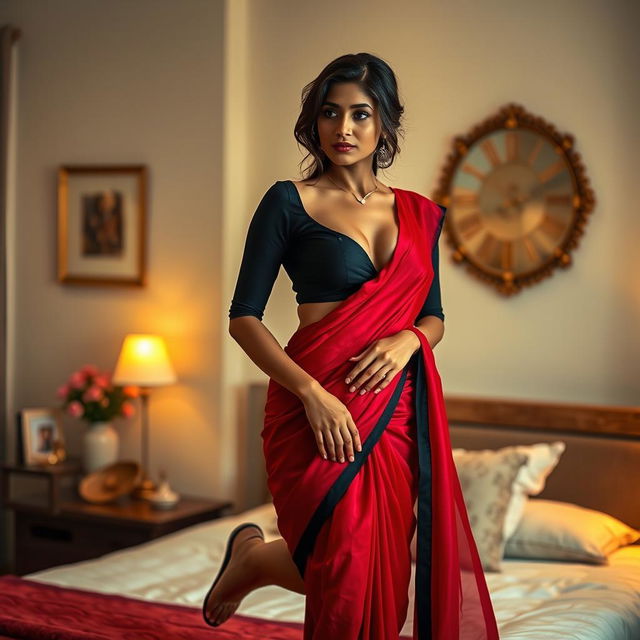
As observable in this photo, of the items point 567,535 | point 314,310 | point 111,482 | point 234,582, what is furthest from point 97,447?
point 314,310

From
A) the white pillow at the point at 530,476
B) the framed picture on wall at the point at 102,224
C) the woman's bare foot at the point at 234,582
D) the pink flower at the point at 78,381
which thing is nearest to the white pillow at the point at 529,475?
the white pillow at the point at 530,476

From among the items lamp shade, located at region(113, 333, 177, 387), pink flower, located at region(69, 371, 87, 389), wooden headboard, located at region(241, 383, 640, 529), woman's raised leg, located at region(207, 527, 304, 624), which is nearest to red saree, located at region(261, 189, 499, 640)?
woman's raised leg, located at region(207, 527, 304, 624)

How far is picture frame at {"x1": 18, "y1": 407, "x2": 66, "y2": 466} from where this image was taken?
448 cm

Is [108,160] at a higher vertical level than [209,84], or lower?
lower

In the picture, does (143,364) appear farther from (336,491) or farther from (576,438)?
(336,491)

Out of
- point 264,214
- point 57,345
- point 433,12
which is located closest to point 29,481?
point 57,345

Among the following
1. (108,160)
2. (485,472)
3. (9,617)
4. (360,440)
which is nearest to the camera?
(360,440)

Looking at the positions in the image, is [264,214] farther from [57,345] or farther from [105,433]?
[57,345]

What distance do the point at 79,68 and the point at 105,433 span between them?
1738 mm

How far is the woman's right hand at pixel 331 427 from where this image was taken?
1.82m

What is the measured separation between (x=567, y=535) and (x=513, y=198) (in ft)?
4.27

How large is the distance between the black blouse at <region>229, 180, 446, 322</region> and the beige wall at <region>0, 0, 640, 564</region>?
1.90 meters

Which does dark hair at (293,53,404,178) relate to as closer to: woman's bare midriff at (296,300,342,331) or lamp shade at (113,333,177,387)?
woman's bare midriff at (296,300,342,331)

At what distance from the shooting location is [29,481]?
5.00 m
